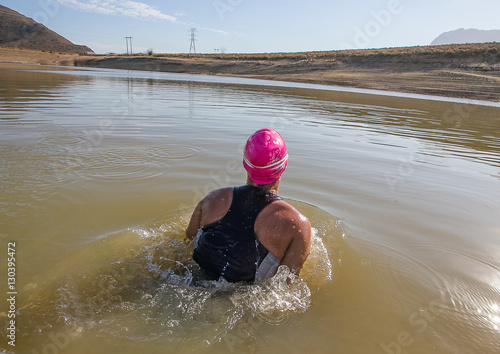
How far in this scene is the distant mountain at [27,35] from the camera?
10738cm

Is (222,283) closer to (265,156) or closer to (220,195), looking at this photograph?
(220,195)

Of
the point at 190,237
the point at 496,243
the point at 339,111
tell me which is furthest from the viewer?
the point at 339,111

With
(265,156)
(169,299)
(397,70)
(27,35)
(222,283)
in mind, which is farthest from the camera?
(27,35)

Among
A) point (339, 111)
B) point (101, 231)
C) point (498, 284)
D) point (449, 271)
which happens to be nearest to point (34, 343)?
point (101, 231)

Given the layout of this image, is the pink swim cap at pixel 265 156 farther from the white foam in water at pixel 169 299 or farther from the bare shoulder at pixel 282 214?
the white foam in water at pixel 169 299

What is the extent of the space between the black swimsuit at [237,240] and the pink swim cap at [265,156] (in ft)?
0.43

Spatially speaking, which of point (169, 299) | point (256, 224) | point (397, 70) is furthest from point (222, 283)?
point (397, 70)

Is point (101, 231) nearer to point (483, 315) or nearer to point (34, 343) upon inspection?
point (34, 343)

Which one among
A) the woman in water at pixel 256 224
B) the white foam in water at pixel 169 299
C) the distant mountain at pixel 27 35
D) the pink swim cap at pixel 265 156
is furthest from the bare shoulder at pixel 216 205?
the distant mountain at pixel 27 35

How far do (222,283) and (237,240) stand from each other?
0.43 metres

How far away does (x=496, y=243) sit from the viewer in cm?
375

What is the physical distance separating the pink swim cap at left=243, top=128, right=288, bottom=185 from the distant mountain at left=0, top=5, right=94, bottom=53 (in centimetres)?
13022

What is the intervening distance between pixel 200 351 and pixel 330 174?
4314 mm

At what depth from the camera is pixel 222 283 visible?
260cm
